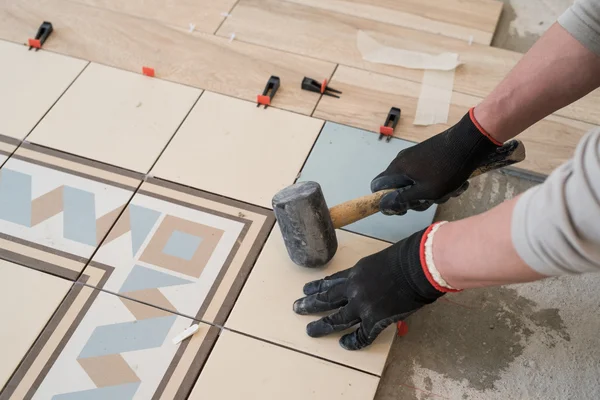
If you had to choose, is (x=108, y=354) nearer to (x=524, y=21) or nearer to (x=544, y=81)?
(x=544, y=81)

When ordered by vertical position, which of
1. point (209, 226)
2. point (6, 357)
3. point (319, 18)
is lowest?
point (6, 357)

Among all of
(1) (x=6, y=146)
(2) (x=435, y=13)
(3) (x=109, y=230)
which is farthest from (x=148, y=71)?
(2) (x=435, y=13)

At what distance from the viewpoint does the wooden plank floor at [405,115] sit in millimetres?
2205

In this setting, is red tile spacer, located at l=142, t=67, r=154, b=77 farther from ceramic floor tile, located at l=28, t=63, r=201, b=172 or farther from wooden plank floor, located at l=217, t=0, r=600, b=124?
wooden plank floor, located at l=217, t=0, r=600, b=124

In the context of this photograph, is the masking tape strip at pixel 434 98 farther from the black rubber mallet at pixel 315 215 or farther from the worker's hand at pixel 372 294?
the worker's hand at pixel 372 294

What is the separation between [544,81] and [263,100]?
1.02 m

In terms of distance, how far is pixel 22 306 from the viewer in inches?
70.1

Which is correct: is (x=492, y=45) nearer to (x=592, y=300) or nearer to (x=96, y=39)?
(x=592, y=300)

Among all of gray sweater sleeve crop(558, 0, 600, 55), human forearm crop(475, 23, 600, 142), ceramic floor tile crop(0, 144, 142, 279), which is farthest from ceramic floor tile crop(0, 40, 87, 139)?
gray sweater sleeve crop(558, 0, 600, 55)

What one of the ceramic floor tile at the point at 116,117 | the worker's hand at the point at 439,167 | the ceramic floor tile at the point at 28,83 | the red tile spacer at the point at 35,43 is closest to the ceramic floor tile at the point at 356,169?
the worker's hand at the point at 439,167

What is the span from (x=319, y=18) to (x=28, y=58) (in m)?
1.19

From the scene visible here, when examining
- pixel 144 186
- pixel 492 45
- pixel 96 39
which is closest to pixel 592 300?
pixel 492 45

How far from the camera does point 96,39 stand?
2.49 metres

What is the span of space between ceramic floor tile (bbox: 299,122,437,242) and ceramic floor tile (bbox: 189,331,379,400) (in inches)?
18.9
